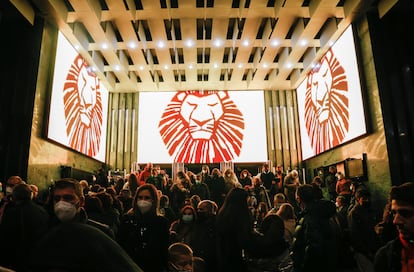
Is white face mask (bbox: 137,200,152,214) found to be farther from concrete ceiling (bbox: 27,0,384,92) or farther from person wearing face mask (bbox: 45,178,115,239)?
concrete ceiling (bbox: 27,0,384,92)

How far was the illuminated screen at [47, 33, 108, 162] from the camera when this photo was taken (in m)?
8.55

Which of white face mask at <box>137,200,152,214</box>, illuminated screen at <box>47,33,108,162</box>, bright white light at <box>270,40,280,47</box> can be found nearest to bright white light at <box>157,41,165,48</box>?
illuminated screen at <box>47,33,108,162</box>

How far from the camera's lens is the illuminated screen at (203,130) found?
13.4 metres

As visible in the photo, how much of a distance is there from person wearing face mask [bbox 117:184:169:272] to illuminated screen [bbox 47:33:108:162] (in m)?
6.45

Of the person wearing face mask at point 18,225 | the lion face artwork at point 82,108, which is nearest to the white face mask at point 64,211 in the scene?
the person wearing face mask at point 18,225

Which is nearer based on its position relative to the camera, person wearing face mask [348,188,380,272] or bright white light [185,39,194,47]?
person wearing face mask [348,188,380,272]

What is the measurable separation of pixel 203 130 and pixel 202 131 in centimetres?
6

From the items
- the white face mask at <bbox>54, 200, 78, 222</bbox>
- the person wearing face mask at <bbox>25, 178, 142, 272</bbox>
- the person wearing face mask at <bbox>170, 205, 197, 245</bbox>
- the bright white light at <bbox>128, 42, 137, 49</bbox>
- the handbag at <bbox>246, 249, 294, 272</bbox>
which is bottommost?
the handbag at <bbox>246, 249, 294, 272</bbox>

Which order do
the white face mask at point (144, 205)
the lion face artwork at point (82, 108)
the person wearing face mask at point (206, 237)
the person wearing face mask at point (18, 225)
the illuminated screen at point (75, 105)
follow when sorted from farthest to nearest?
the lion face artwork at point (82, 108), the illuminated screen at point (75, 105), the person wearing face mask at point (206, 237), the person wearing face mask at point (18, 225), the white face mask at point (144, 205)

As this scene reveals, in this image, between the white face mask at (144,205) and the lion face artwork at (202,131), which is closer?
the white face mask at (144,205)

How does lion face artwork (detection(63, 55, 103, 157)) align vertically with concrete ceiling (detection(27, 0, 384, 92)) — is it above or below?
below

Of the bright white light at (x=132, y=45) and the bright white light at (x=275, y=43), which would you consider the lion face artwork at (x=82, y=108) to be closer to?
the bright white light at (x=132, y=45)

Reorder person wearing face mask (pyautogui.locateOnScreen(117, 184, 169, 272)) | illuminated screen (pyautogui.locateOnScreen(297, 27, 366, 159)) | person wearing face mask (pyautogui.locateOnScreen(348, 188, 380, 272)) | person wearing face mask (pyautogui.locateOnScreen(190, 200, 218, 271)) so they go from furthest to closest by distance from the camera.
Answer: illuminated screen (pyautogui.locateOnScreen(297, 27, 366, 159))
person wearing face mask (pyautogui.locateOnScreen(348, 188, 380, 272))
person wearing face mask (pyautogui.locateOnScreen(190, 200, 218, 271))
person wearing face mask (pyautogui.locateOnScreen(117, 184, 169, 272))

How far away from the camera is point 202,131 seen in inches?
534
